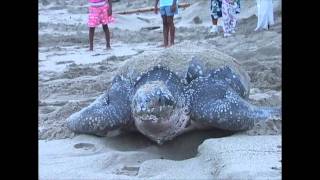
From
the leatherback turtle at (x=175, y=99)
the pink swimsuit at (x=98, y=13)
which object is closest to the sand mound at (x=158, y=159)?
the leatherback turtle at (x=175, y=99)

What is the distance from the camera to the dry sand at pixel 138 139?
8.54 feet

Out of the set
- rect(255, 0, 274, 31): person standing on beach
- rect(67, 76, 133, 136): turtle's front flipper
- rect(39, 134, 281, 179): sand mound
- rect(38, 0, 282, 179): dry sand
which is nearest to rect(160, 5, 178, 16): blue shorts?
rect(38, 0, 282, 179): dry sand

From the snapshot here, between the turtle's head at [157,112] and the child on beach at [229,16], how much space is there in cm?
507

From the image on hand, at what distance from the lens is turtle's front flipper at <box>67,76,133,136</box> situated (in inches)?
123

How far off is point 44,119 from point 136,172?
1.26 meters

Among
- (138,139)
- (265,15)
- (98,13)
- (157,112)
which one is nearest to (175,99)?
(157,112)

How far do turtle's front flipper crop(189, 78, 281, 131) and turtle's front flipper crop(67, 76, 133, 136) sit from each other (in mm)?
395

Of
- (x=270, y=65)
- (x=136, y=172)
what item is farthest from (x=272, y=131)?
(x=270, y=65)

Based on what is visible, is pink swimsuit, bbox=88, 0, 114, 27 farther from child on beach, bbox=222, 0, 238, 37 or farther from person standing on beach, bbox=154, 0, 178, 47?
child on beach, bbox=222, 0, 238, 37

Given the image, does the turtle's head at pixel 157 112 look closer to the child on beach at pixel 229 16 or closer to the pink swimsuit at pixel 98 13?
the pink swimsuit at pixel 98 13

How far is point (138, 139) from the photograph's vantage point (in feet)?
10.5
